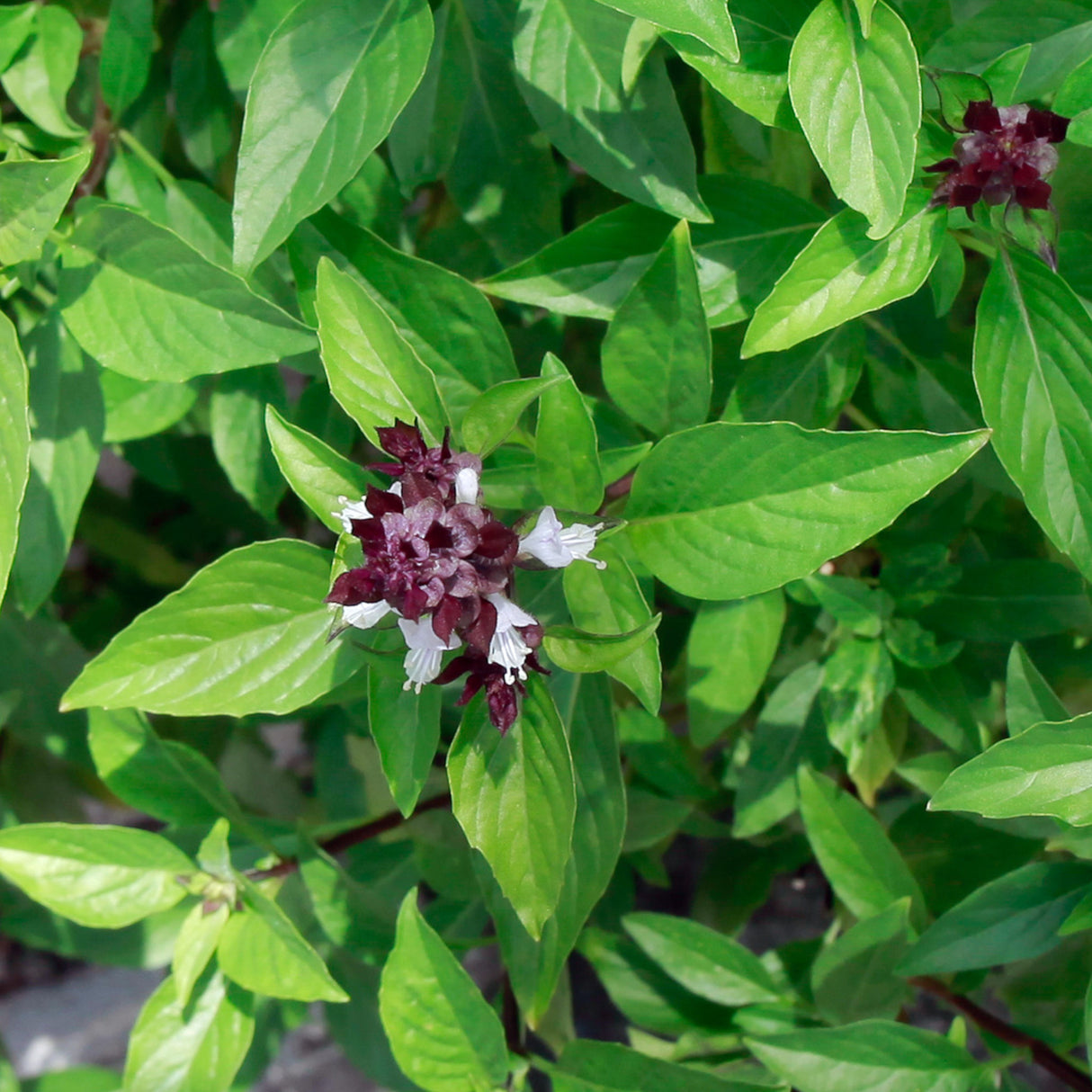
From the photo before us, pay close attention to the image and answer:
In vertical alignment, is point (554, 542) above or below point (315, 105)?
below

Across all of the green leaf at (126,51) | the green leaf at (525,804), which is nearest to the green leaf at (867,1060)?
the green leaf at (525,804)

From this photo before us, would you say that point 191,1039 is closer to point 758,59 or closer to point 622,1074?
point 622,1074

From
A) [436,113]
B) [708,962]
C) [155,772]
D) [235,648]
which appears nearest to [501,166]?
[436,113]

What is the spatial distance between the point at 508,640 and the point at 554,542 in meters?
0.06

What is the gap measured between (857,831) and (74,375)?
735mm

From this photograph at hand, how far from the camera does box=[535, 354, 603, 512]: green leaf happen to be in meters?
0.58

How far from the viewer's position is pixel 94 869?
0.81 m

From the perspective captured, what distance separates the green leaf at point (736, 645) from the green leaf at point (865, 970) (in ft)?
0.65

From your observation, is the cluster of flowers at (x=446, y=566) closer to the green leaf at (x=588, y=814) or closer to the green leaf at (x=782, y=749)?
the green leaf at (x=588, y=814)

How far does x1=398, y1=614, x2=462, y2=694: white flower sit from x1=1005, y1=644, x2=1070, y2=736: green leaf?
41cm

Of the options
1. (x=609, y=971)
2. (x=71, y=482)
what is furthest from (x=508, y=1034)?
(x=71, y=482)

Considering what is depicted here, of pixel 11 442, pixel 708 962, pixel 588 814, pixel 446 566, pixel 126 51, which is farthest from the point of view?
pixel 708 962

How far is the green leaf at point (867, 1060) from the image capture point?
2.47ft

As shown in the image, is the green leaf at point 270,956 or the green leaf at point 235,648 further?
the green leaf at point 270,956
